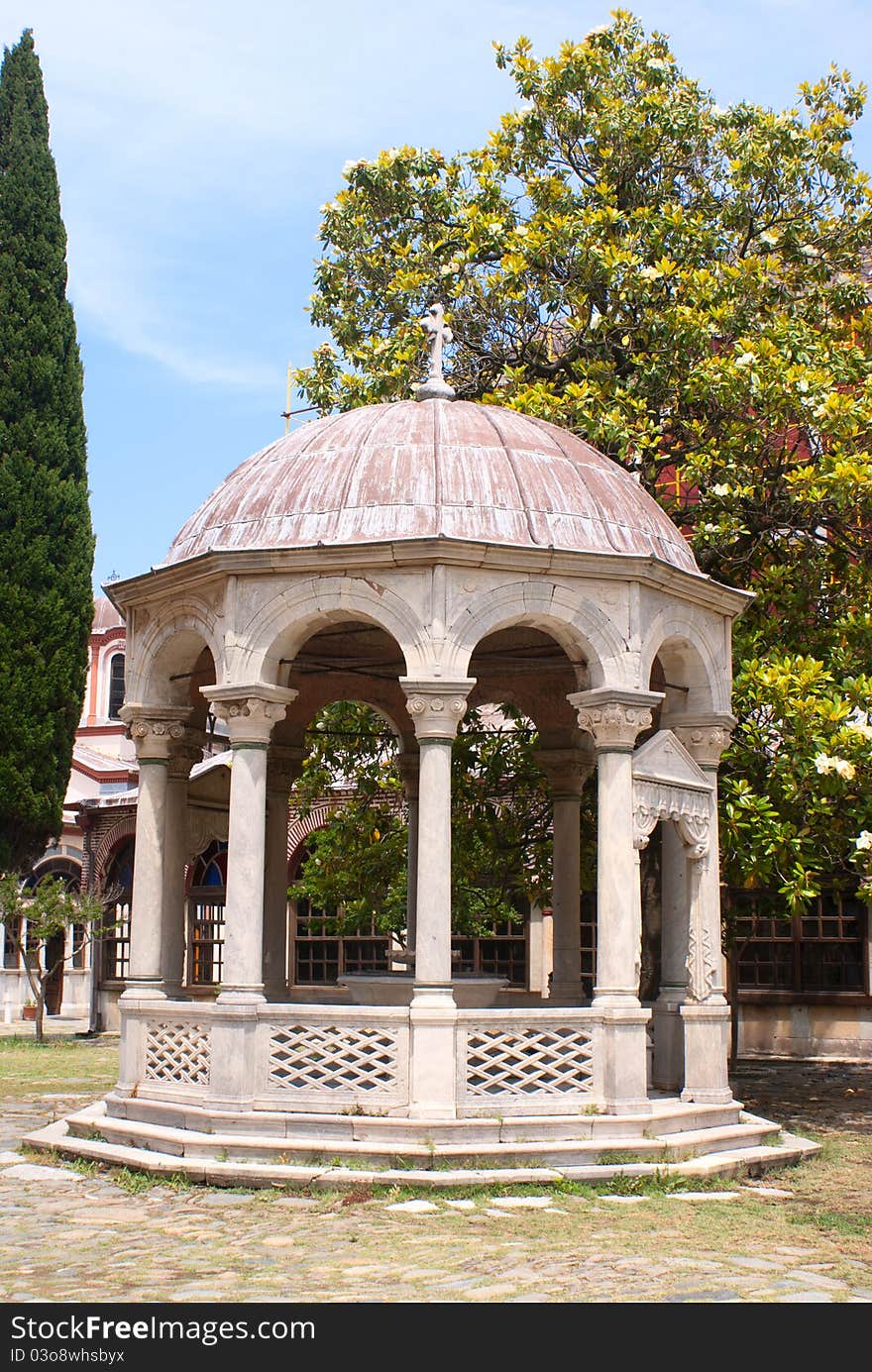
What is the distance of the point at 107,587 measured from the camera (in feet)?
39.8

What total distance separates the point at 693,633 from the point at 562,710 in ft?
8.97

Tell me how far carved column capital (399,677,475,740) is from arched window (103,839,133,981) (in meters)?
18.5

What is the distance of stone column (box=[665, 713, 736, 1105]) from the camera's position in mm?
11164

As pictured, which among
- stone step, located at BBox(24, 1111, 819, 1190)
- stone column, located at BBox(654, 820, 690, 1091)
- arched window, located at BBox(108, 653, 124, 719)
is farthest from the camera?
arched window, located at BBox(108, 653, 124, 719)

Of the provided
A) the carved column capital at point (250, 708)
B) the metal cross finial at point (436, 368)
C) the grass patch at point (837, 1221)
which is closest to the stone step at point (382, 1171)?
the grass patch at point (837, 1221)

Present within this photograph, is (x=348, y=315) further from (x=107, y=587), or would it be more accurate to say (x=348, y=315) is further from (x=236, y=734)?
(x=236, y=734)

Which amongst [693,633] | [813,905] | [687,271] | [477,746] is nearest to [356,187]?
[687,271]

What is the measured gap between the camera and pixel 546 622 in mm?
10773

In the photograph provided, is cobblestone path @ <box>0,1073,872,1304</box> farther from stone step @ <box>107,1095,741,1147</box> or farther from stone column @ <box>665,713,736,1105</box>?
stone column @ <box>665,713,736,1105</box>

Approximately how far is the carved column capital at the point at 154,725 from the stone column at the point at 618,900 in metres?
3.41

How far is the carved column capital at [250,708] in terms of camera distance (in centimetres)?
1059

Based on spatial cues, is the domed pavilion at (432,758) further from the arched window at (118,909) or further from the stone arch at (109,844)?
the stone arch at (109,844)

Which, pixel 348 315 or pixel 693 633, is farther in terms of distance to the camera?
pixel 348 315

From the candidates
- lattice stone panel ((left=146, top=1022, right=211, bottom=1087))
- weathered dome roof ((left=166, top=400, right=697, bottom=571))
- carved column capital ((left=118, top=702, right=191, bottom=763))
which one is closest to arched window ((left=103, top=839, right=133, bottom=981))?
carved column capital ((left=118, top=702, right=191, bottom=763))
